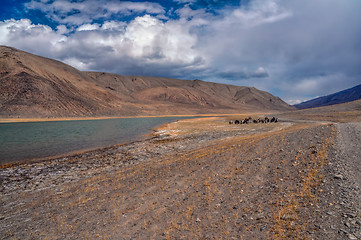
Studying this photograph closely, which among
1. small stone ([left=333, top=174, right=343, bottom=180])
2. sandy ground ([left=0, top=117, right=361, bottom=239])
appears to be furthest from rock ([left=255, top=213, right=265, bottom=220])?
small stone ([left=333, top=174, right=343, bottom=180])

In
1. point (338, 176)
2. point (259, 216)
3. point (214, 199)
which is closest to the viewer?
point (259, 216)

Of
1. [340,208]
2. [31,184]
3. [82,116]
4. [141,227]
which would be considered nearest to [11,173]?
[31,184]

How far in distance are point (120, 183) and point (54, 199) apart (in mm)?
3222

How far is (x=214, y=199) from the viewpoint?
761 cm

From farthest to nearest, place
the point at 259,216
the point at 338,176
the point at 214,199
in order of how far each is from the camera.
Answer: the point at 214,199, the point at 338,176, the point at 259,216

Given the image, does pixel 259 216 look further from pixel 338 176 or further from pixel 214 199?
pixel 338 176

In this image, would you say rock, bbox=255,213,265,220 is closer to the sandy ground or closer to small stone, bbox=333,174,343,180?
the sandy ground

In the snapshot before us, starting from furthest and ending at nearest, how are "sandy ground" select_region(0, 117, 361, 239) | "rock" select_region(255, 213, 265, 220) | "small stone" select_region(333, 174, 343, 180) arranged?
"small stone" select_region(333, 174, 343, 180)
"rock" select_region(255, 213, 265, 220)
"sandy ground" select_region(0, 117, 361, 239)

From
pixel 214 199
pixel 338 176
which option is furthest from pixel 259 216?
pixel 338 176

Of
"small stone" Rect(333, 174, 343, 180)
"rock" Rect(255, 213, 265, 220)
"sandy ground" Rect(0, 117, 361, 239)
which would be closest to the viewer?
"sandy ground" Rect(0, 117, 361, 239)

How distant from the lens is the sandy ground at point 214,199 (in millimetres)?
5711

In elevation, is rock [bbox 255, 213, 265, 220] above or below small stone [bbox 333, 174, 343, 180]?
below

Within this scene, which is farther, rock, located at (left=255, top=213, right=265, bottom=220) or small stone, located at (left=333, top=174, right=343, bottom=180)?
small stone, located at (left=333, top=174, right=343, bottom=180)

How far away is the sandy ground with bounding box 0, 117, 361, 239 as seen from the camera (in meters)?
5.71
